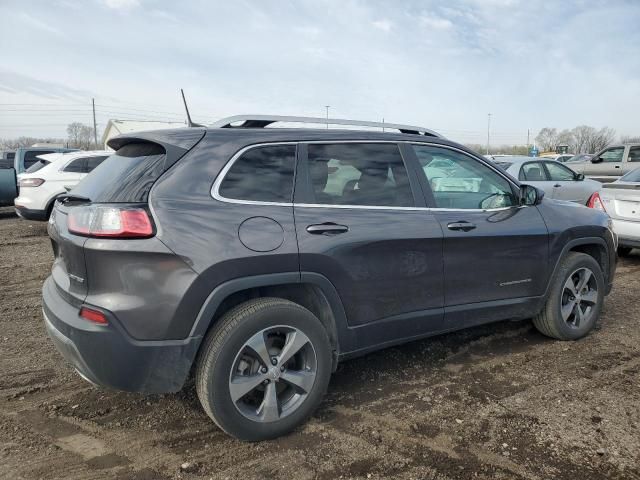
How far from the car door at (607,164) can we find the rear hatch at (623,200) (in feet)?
27.4

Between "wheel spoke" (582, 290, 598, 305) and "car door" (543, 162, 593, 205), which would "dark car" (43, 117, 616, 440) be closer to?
"wheel spoke" (582, 290, 598, 305)

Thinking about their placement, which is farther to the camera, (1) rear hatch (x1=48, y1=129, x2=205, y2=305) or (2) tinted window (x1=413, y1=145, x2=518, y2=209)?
(2) tinted window (x1=413, y1=145, x2=518, y2=209)

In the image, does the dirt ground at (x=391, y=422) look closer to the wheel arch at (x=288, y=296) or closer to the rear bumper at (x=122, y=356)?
the rear bumper at (x=122, y=356)

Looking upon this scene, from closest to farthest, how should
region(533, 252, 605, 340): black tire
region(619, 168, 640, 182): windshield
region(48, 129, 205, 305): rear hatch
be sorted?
region(48, 129, 205, 305): rear hatch, region(533, 252, 605, 340): black tire, region(619, 168, 640, 182): windshield

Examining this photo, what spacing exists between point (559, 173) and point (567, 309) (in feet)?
23.6

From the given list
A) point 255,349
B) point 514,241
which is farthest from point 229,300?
point 514,241

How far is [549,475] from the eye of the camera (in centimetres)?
250

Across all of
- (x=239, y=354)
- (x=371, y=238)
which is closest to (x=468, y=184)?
(x=371, y=238)

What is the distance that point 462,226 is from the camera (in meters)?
3.50

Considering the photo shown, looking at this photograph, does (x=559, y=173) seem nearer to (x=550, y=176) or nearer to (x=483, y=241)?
(x=550, y=176)

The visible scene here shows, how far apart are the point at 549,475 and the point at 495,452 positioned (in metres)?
0.28

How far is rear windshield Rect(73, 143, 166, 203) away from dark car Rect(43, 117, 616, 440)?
1cm

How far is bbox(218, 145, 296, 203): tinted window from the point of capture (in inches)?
109

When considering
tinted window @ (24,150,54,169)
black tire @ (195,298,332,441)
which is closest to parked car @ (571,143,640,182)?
black tire @ (195,298,332,441)
